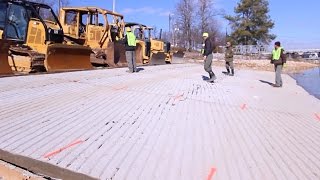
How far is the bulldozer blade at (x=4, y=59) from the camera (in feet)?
41.2

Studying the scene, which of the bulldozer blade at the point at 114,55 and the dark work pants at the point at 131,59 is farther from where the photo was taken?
the bulldozer blade at the point at 114,55

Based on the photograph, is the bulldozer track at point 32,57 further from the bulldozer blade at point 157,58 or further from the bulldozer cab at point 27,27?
the bulldozer blade at point 157,58

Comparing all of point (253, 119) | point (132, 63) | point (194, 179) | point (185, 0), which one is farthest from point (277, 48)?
point (185, 0)

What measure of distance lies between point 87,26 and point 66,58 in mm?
5982

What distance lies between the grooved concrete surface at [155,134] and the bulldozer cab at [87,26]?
11.5 m

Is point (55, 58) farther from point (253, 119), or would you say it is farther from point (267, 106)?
point (253, 119)

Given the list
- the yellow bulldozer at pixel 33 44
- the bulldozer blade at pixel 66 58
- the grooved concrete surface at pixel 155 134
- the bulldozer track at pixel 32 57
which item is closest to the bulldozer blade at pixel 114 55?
the bulldozer blade at pixel 66 58

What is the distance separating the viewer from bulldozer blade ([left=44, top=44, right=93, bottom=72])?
47.9 feet

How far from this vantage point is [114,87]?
10.8 meters

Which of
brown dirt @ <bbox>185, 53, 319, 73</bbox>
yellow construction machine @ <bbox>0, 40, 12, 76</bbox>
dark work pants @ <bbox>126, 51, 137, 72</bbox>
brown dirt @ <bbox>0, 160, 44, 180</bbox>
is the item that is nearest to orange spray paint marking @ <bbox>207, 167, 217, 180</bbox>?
brown dirt @ <bbox>0, 160, 44, 180</bbox>

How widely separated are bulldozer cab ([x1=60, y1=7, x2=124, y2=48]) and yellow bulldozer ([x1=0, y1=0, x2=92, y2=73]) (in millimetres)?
3990

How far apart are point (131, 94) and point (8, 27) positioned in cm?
774

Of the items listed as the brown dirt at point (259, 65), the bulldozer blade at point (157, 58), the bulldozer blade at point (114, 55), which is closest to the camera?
the bulldozer blade at point (114, 55)

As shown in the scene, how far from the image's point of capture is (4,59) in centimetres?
1277
